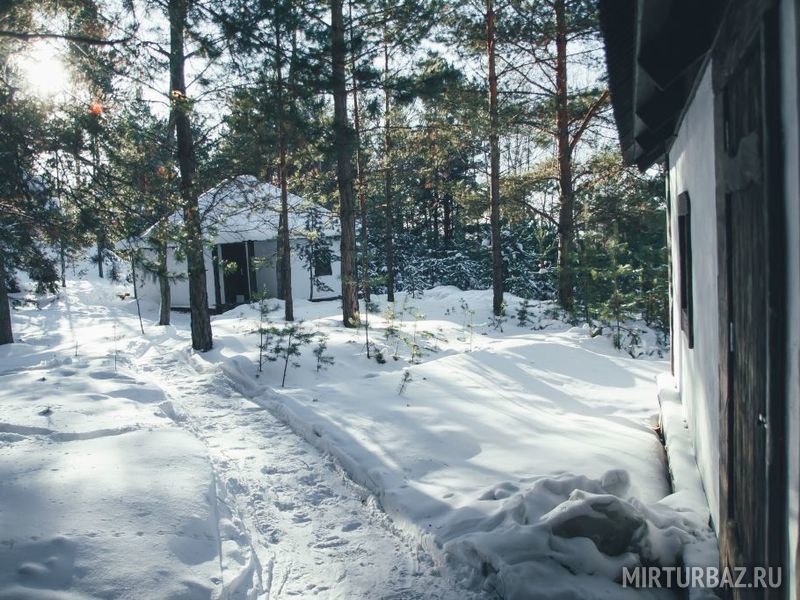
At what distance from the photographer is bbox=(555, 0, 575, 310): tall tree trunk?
14.0m

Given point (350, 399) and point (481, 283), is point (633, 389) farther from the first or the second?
point (481, 283)

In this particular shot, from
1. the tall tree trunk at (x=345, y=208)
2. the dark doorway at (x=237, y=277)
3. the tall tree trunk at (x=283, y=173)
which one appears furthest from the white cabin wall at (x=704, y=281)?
the dark doorway at (x=237, y=277)

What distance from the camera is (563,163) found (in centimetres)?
1483

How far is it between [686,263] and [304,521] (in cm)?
394

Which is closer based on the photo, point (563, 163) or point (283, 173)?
point (563, 163)

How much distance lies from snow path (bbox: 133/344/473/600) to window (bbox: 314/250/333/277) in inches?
724

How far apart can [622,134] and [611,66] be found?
2.30 m

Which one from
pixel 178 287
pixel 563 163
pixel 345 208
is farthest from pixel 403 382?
pixel 178 287

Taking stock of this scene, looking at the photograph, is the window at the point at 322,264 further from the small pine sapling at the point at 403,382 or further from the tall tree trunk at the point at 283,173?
the small pine sapling at the point at 403,382

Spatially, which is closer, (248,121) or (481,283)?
(248,121)

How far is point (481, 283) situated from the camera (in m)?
29.4

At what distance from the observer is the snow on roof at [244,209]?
1294cm

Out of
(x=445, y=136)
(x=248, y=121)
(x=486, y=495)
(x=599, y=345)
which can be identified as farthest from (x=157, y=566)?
(x=445, y=136)

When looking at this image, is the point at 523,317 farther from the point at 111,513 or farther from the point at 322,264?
the point at 322,264
